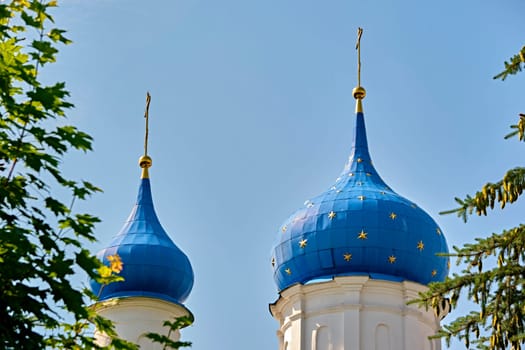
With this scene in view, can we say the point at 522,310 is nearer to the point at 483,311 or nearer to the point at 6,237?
the point at 483,311

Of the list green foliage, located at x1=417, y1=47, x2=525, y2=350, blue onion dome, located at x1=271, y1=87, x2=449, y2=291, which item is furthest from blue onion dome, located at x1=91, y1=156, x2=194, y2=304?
green foliage, located at x1=417, y1=47, x2=525, y2=350

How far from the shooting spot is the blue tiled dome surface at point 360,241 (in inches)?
816

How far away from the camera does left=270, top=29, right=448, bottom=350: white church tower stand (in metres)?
20.7

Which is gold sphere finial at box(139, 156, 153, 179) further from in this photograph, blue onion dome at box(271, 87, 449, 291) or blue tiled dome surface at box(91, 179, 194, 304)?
blue onion dome at box(271, 87, 449, 291)

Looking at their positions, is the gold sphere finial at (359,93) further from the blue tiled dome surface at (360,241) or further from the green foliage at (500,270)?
the green foliage at (500,270)

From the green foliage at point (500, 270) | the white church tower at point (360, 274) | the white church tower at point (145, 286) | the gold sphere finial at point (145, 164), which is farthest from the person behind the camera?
the gold sphere finial at point (145, 164)

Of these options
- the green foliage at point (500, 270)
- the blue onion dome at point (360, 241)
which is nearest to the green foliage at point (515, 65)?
the green foliage at point (500, 270)

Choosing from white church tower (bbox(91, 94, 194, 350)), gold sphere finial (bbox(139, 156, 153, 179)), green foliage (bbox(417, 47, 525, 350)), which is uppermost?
gold sphere finial (bbox(139, 156, 153, 179))

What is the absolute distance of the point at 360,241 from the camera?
20672mm

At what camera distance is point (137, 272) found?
21.6 meters

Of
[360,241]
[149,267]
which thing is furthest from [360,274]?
[149,267]

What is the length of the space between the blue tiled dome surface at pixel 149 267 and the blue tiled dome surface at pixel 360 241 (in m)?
1.74

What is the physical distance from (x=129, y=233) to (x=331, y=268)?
3.84 m

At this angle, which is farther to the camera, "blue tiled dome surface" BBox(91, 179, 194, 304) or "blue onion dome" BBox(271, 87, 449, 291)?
"blue tiled dome surface" BBox(91, 179, 194, 304)
